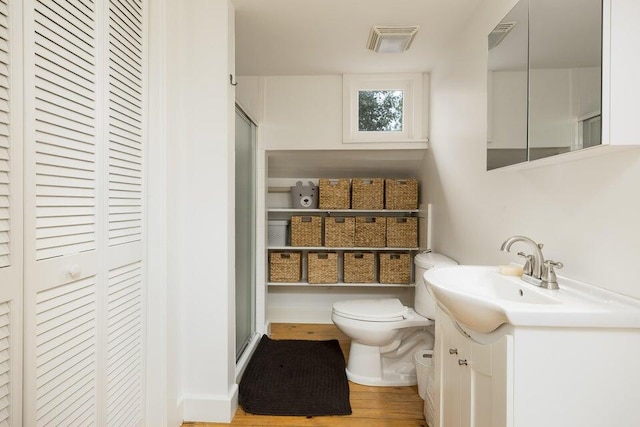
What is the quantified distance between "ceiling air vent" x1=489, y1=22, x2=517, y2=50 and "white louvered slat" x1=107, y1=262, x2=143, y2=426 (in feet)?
5.84

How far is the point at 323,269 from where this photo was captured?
3.01m

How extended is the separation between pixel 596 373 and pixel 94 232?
1523 mm

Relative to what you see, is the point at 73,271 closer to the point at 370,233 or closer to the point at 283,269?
the point at 283,269

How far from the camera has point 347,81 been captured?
2791 millimetres

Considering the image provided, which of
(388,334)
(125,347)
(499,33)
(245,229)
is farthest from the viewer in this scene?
(245,229)

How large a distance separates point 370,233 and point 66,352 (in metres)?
2.33

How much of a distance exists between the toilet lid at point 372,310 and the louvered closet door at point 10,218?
1611mm

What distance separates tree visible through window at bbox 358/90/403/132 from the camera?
2.83 meters

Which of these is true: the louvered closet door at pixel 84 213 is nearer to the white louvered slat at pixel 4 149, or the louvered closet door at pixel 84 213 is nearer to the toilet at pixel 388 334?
the white louvered slat at pixel 4 149

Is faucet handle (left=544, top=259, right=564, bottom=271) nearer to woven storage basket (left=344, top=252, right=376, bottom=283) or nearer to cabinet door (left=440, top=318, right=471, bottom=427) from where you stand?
cabinet door (left=440, top=318, right=471, bottom=427)

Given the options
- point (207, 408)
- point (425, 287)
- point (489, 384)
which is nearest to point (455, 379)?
point (489, 384)

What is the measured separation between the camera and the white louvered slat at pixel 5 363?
2.67ft

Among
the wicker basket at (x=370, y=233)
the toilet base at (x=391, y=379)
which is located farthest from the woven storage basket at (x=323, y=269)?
the toilet base at (x=391, y=379)

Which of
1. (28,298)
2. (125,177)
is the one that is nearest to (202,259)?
(125,177)
